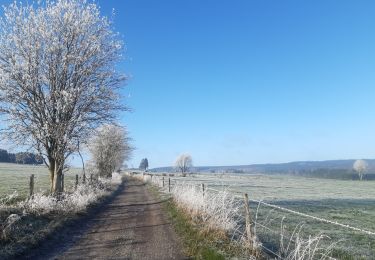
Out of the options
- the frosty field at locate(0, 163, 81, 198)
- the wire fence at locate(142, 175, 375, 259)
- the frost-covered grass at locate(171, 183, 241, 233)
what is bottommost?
the wire fence at locate(142, 175, 375, 259)

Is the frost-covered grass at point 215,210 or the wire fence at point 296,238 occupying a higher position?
the frost-covered grass at point 215,210

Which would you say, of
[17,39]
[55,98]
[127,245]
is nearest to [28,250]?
[127,245]

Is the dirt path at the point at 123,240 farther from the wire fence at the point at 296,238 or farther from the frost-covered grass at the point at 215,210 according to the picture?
the wire fence at the point at 296,238

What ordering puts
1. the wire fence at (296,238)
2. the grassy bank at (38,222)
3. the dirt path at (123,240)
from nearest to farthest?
the wire fence at (296,238)
the dirt path at (123,240)
the grassy bank at (38,222)

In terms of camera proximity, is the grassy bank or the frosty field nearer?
the grassy bank

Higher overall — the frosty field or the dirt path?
the frosty field

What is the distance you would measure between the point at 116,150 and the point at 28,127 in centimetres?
4835

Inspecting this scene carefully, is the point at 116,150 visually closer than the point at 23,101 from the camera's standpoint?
No

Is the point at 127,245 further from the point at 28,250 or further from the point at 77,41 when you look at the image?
the point at 77,41

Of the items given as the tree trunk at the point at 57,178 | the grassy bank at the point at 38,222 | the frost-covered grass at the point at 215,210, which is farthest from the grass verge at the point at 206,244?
the tree trunk at the point at 57,178

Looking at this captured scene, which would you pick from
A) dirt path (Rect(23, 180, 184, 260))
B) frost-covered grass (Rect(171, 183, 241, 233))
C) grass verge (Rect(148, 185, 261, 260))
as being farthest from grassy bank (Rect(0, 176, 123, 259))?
frost-covered grass (Rect(171, 183, 241, 233))

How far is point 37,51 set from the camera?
2347cm

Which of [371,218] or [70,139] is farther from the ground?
[70,139]

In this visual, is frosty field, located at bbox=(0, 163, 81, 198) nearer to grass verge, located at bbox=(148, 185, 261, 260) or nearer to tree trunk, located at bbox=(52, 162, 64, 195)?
tree trunk, located at bbox=(52, 162, 64, 195)
